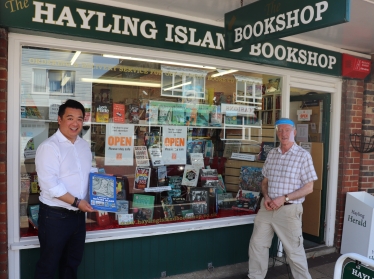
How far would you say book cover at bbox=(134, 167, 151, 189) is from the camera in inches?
158

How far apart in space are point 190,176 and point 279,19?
90.7 inches

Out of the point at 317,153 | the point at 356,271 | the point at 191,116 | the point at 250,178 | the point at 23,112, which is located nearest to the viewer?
the point at 356,271

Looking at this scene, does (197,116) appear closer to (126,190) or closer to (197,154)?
(197,154)

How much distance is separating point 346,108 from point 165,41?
292 cm

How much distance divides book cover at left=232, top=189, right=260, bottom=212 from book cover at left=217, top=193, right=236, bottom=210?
0.06 m

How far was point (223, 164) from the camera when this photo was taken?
4.57 metres

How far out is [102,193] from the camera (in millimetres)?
2830

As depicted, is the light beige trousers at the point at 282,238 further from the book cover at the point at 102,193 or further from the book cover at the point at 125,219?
the book cover at the point at 102,193

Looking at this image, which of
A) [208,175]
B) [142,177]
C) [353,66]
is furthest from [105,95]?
[353,66]

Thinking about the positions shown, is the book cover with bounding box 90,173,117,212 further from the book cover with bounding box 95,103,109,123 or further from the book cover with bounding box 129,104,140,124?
the book cover with bounding box 129,104,140,124

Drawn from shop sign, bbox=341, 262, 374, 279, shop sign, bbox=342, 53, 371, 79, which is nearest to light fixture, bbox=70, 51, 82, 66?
shop sign, bbox=341, 262, 374, 279

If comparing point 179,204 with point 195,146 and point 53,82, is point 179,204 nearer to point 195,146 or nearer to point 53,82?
point 195,146

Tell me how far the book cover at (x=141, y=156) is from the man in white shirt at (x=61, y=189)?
1.16 metres

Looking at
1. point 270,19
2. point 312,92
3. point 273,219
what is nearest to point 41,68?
point 270,19
